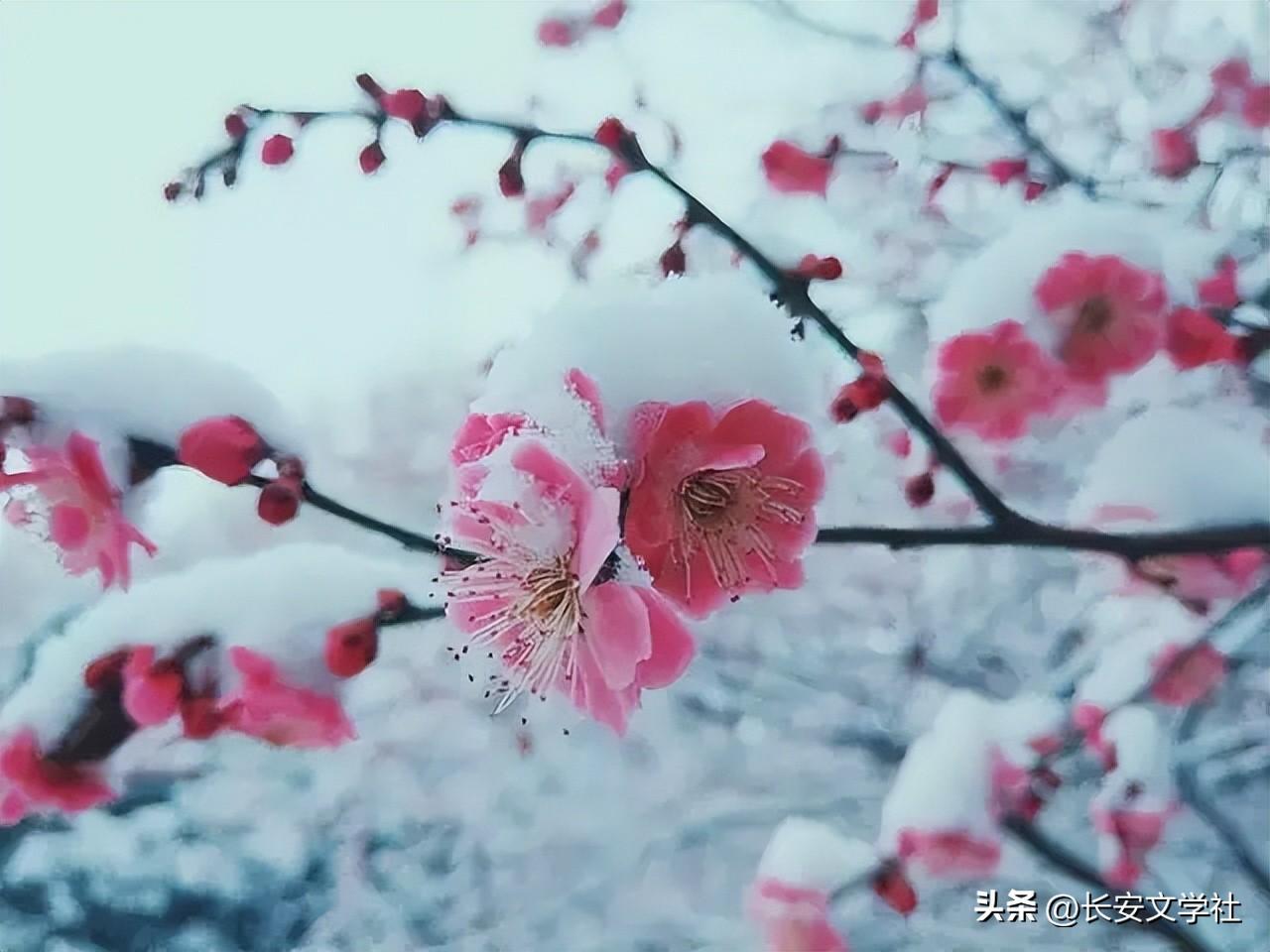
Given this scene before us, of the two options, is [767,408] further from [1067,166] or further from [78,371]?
[78,371]

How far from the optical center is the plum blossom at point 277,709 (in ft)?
2.40

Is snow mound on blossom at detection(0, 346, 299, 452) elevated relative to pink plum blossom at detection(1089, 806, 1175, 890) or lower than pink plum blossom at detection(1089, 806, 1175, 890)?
lower

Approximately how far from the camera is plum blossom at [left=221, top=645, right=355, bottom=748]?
0.73 meters

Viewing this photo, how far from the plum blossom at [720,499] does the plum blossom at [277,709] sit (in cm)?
24

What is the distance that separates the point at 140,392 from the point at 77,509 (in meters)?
0.09

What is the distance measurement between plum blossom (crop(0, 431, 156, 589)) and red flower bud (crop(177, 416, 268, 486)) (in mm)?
60

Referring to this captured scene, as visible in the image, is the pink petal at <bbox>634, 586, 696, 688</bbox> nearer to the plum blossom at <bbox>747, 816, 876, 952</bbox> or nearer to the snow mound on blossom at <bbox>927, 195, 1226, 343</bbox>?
the plum blossom at <bbox>747, 816, 876, 952</bbox>

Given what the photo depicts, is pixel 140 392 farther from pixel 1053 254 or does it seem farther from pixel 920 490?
pixel 1053 254

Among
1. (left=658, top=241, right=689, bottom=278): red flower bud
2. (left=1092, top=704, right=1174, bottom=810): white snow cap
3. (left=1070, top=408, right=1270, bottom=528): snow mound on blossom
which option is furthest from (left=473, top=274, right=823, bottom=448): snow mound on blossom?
(left=1092, top=704, right=1174, bottom=810): white snow cap

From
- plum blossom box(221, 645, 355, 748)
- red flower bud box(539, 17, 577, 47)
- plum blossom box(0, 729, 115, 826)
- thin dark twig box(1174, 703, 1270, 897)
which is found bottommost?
plum blossom box(0, 729, 115, 826)

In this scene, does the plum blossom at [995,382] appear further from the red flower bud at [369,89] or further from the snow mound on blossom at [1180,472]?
the red flower bud at [369,89]

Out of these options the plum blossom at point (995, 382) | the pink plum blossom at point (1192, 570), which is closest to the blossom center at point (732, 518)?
the plum blossom at point (995, 382)

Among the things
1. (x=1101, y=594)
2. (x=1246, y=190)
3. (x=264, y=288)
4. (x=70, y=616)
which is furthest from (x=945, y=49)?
(x=70, y=616)

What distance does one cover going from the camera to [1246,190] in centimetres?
78
